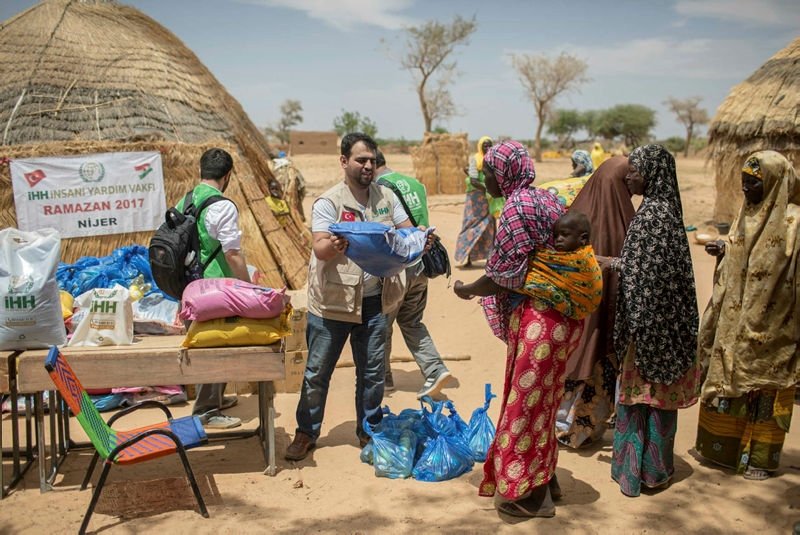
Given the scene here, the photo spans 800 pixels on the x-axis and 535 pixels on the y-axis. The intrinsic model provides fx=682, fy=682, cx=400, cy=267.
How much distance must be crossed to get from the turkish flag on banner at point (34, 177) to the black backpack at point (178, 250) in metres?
3.94

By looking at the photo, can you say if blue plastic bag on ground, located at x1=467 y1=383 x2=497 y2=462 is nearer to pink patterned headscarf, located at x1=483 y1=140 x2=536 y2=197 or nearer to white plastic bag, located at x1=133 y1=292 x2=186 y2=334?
pink patterned headscarf, located at x1=483 y1=140 x2=536 y2=197

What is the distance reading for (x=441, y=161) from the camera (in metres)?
21.9

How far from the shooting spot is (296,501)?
3.85 m

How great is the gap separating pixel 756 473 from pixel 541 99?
1586 inches

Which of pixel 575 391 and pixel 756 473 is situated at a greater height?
pixel 575 391

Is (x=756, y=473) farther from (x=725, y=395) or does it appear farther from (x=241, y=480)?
(x=241, y=480)

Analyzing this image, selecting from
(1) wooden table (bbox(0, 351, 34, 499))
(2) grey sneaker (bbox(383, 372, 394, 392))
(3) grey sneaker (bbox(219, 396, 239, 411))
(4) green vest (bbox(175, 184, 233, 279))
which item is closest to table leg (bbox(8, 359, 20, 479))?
(1) wooden table (bbox(0, 351, 34, 499))

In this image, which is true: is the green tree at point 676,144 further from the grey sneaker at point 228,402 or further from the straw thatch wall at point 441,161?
the grey sneaker at point 228,402

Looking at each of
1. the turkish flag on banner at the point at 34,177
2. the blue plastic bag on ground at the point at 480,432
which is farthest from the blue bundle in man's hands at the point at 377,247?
the turkish flag on banner at the point at 34,177

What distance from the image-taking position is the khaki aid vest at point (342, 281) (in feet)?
13.5

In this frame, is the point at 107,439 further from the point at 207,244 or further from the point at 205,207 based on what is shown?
the point at 205,207

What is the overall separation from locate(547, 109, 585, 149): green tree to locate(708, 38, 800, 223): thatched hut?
4082cm

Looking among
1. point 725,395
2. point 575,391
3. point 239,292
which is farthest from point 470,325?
point 239,292

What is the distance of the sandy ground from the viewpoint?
3.57 meters
